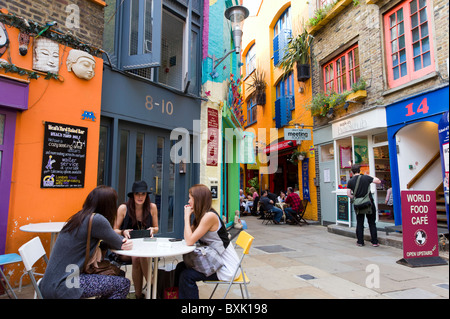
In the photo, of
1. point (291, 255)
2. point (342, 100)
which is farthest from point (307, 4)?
point (291, 255)

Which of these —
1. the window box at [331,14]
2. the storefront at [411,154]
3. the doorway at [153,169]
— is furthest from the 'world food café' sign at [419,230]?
the window box at [331,14]

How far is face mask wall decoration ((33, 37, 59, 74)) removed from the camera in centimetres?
418

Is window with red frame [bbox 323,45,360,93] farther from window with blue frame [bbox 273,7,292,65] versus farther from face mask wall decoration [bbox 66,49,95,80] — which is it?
face mask wall decoration [bbox 66,49,95,80]

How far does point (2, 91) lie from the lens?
375cm

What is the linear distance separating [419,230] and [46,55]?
676cm

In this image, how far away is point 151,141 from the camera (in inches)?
242

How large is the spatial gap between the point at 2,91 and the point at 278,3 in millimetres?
14341

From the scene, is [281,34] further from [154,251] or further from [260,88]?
[154,251]

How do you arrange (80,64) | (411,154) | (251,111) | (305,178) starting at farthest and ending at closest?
(251,111) → (305,178) → (411,154) → (80,64)

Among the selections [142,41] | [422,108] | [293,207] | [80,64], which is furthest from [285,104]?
[80,64]

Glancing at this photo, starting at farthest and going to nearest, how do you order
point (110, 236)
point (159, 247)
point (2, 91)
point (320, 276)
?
point (320, 276), point (2, 91), point (159, 247), point (110, 236)

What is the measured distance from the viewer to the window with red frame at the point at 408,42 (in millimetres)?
7250

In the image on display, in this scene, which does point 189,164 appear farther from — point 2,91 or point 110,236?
point 110,236

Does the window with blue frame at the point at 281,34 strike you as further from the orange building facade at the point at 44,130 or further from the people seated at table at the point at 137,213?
the people seated at table at the point at 137,213
